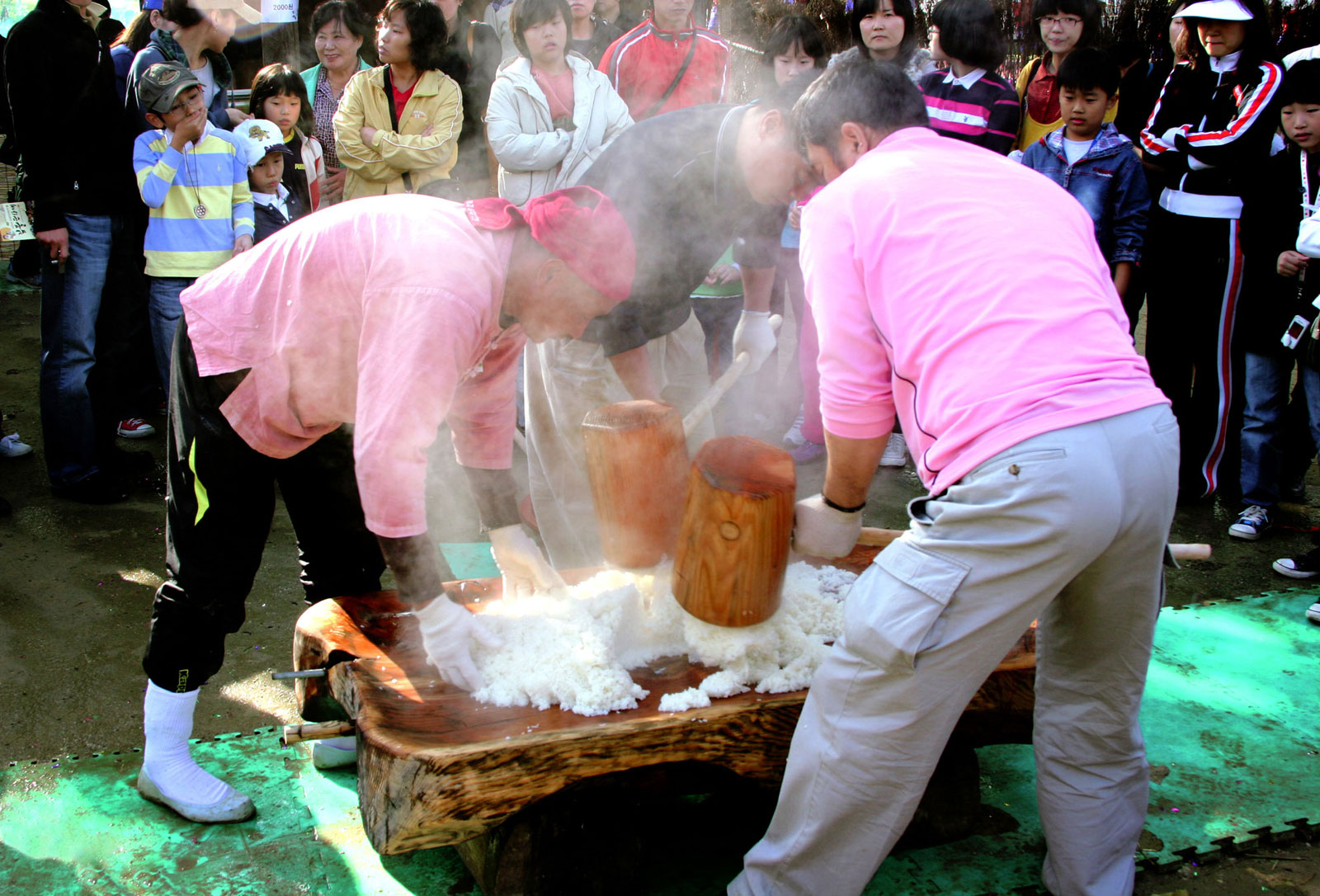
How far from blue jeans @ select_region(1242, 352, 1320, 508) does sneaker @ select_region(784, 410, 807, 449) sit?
→ 206 centimetres

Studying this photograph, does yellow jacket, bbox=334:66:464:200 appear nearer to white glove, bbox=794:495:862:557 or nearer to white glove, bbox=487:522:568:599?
white glove, bbox=487:522:568:599

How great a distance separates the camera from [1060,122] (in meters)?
4.74

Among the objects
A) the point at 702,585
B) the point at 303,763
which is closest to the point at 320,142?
the point at 303,763

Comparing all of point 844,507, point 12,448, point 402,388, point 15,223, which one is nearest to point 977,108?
point 844,507

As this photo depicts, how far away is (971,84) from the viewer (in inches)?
169

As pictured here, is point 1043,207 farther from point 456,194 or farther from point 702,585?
point 456,194

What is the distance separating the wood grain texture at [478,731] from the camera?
173cm

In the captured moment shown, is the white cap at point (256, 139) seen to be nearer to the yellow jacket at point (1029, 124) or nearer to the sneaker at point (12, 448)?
the sneaker at point (12, 448)

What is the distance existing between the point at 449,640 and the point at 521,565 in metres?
0.45

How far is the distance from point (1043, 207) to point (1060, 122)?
3407 millimetres

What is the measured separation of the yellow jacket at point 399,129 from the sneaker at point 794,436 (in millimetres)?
2305

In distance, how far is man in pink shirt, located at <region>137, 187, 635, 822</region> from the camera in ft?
5.80

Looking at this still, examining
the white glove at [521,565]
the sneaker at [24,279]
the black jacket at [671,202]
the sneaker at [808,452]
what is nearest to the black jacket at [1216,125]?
the sneaker at [808,452]

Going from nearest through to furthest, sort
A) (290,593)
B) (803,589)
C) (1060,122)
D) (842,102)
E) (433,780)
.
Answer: (433,780) < (842,102) < (803,589) < (290,593) < (1060,122)
